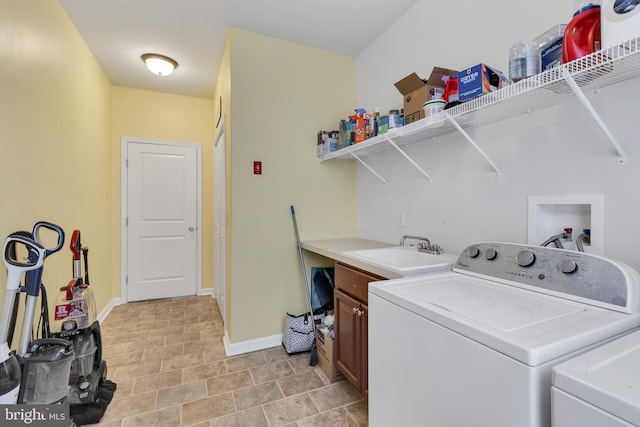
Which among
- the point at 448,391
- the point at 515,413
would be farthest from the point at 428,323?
the point at 515,413

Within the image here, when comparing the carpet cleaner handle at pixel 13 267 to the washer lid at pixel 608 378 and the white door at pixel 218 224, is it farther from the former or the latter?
the washer lid at pixel 608 378

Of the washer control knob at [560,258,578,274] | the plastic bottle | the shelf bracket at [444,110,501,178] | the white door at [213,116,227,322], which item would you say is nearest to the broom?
the white door at [213,116,227,322]

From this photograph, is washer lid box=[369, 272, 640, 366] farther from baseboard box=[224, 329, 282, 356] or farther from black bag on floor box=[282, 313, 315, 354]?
baseboard box=[224, 329, 282, 356]

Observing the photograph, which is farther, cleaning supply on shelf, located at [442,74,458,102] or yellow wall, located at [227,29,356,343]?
yellow wall, located at [227,29,356,343]

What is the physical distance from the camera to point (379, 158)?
2.55 m

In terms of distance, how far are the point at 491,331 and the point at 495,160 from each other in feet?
3.70

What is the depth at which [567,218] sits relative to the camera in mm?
1311

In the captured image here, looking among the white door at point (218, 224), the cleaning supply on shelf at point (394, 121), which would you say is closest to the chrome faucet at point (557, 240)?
the cleaning supply on shelf at point (394, 121)

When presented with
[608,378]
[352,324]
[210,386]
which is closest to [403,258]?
[352,324]

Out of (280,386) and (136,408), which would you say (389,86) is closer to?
(280,386)

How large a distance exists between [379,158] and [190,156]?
8.91 feet

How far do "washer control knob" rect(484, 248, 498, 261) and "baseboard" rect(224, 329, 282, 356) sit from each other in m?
1.93

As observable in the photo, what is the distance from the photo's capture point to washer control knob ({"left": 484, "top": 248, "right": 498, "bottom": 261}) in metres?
1.25

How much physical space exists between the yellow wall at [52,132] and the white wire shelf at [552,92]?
2187 millimetres
